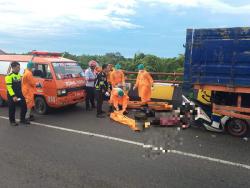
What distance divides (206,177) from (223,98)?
3412 mm

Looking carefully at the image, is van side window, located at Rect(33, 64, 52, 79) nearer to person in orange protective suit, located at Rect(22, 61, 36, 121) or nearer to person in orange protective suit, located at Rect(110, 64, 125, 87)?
person in orange protective suit, located at Rect(22, 61, 36, 121)

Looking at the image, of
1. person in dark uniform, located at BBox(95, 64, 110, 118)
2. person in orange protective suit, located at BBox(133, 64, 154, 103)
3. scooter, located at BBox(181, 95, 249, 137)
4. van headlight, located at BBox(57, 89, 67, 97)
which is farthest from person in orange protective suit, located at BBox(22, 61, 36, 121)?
scooter, located at BBox(181, 95, 249, 137)

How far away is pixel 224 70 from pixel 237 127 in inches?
55.9

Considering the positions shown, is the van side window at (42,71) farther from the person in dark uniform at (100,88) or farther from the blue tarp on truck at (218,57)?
the blue tarp on truck at (218,57)

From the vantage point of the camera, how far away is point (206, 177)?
5348 mm

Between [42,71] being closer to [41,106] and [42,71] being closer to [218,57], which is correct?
[41,106]

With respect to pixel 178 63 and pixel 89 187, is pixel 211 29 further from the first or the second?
pixel 178 63

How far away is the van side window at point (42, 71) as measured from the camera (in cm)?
1063

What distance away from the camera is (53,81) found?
1038 centimetres

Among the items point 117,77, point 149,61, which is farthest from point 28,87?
point 149,61

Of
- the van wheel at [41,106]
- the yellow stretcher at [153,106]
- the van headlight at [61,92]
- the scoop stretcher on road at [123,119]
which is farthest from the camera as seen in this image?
the yellow stretcher at [153,106]

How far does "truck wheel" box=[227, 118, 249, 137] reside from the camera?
7.79m

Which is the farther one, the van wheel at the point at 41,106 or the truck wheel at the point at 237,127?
the van wheel at the point at 41,106

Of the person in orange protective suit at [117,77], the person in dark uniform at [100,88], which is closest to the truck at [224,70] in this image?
the person in dark uniform at [100,88]
